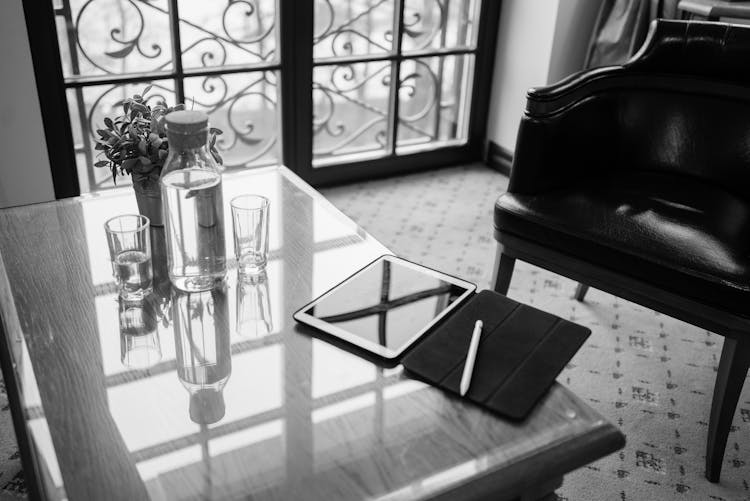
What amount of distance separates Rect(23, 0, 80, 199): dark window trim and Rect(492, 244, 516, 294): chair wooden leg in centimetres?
144

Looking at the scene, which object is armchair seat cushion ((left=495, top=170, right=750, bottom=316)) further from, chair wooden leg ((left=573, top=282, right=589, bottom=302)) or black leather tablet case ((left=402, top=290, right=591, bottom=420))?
black leather tablet case ((left=402, top=290, right=591, bottom=420))

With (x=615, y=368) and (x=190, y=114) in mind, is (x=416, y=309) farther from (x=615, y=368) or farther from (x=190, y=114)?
(x=615, y=368)

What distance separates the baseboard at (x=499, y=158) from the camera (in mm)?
3080

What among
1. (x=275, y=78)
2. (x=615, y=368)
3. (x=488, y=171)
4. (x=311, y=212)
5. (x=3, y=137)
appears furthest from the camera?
(x=488, y=171)

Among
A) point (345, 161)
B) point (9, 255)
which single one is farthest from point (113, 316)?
point (345, 161)

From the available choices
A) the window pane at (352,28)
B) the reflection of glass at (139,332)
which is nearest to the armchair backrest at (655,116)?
the reflection of glass at (139,332)

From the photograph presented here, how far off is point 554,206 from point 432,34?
4.64 feet

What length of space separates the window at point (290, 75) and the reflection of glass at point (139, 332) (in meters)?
1.06

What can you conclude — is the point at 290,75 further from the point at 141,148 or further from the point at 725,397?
the point at 725,397

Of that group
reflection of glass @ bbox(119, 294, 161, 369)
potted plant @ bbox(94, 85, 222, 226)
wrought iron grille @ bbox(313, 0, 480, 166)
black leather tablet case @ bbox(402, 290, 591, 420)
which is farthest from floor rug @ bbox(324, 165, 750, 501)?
potted plant @ bbox(94, 85, 222, 226)

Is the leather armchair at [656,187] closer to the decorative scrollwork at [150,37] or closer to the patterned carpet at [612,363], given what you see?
the patterned carpet at [612,363]

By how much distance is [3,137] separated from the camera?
2.18m

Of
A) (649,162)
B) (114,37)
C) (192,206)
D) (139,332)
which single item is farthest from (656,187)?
(114,37)

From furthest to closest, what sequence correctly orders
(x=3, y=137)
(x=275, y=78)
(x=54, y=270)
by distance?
(x=275, y=78) < (x=3, y=137) < (x=54, y=270)
